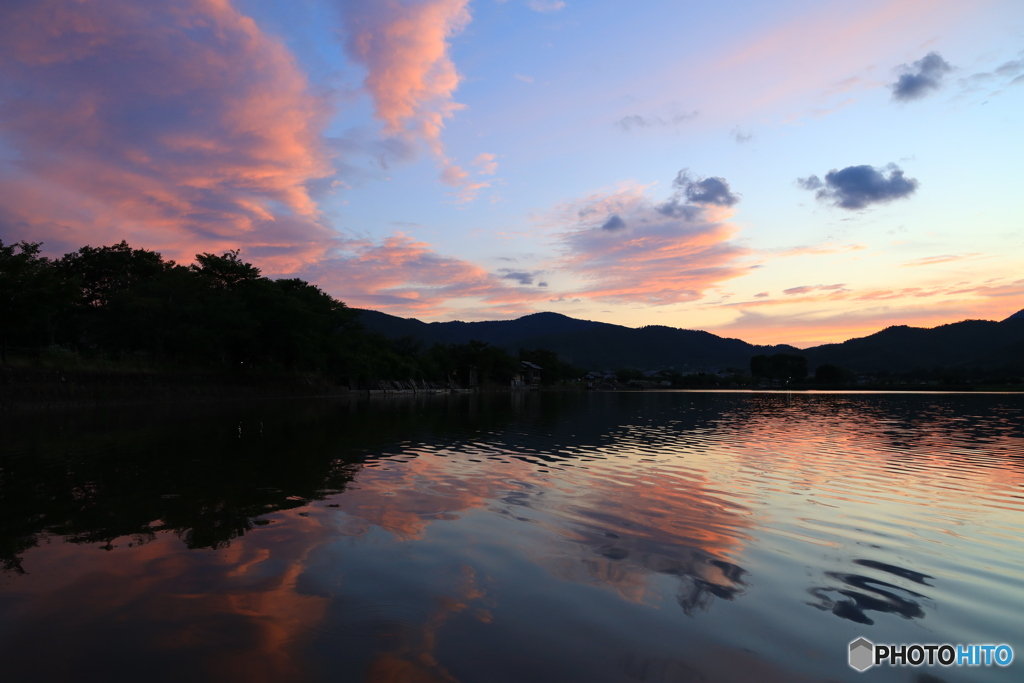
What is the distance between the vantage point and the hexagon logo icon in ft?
16.0

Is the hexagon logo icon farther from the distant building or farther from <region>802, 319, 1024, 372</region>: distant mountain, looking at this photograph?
<region>802, 319, 1024, 372</region>: distant mountain

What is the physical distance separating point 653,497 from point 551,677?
753 centimetres

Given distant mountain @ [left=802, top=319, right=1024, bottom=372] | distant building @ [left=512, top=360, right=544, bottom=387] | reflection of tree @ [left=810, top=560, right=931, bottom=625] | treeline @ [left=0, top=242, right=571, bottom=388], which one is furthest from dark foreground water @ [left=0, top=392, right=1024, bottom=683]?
distant mountain @ [left=802, top=319, right=1024, bottom=372]

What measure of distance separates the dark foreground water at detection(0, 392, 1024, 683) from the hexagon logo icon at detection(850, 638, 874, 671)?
10cm

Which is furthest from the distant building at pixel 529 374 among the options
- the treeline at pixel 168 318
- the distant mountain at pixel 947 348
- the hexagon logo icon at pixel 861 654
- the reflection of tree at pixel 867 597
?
the hexagon logo icon at pixel 861 654

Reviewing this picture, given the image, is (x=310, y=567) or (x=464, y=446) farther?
(x=464, y=446)

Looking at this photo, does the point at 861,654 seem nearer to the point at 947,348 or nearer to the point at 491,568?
the point at 491,568

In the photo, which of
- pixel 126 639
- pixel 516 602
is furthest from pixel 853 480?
pixel 126 639

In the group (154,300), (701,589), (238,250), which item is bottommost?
(701,589)

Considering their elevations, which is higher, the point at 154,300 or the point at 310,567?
the point at 154,300

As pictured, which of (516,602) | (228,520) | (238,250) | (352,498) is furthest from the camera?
(238,250)

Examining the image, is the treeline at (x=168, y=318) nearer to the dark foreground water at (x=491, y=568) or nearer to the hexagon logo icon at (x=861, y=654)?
the dark foreground water at (x=491, y=568)

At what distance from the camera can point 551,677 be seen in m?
4.41

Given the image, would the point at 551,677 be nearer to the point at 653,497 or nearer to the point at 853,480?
the point at 653,497
